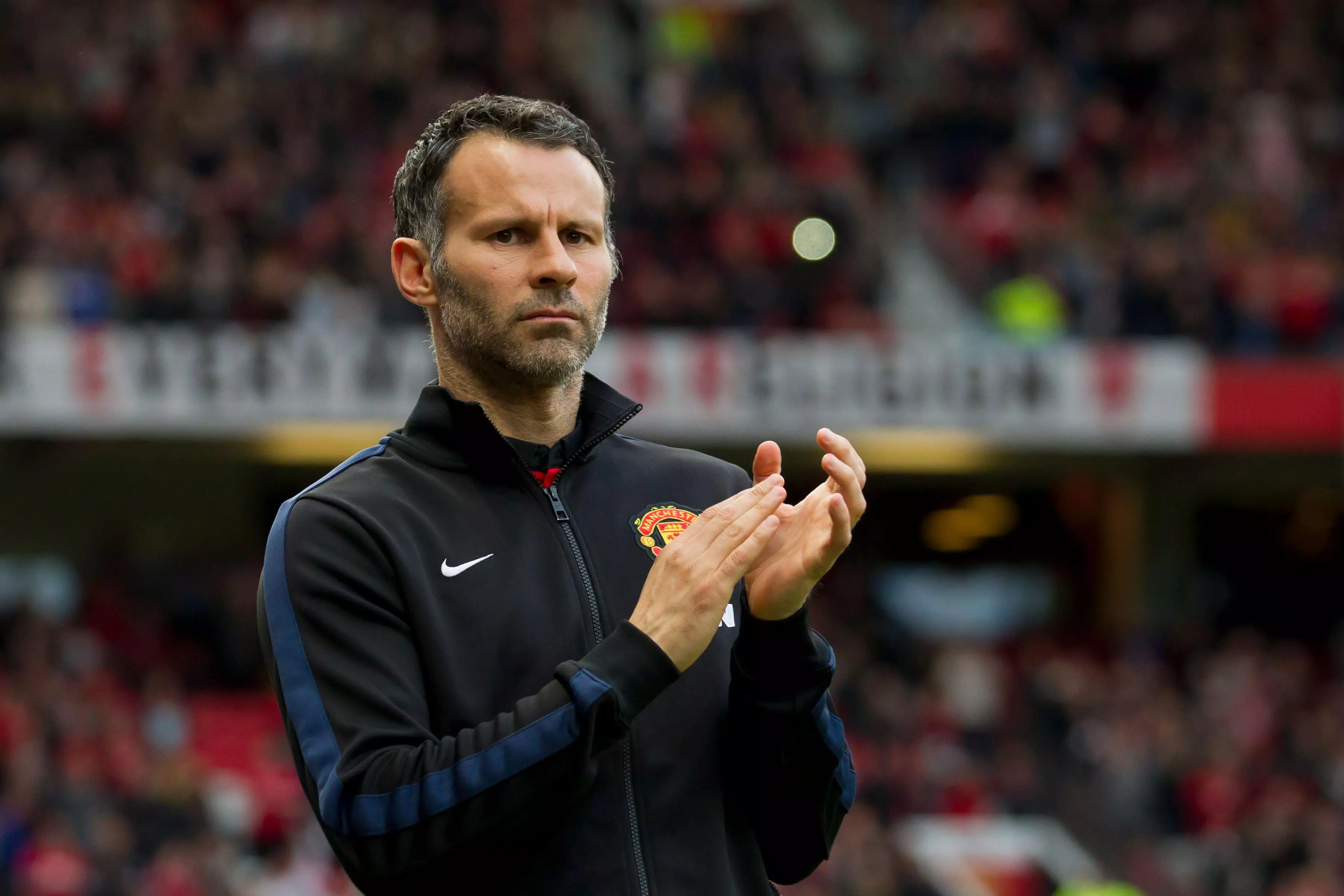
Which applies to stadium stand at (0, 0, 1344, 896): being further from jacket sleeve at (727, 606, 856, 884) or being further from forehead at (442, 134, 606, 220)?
forehead at (442, 134, 606, 220)

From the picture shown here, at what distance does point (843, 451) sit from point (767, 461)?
10 centimetres

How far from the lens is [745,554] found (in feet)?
7.03

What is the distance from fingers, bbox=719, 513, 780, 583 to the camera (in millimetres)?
2135

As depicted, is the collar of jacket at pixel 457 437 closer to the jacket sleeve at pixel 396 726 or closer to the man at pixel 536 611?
the man at pixel 536 611

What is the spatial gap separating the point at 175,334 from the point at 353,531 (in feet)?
35.0

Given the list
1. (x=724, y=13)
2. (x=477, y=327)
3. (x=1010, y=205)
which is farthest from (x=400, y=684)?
(x=724, y=13)

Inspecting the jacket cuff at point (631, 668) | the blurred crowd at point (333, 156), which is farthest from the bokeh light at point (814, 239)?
the jacket cuff at point (631, 668)

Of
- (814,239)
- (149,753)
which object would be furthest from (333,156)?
(149,753)

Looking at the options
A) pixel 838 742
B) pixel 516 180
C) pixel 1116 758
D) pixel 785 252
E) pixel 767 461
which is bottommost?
pixel 1116 758

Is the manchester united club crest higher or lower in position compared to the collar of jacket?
lower

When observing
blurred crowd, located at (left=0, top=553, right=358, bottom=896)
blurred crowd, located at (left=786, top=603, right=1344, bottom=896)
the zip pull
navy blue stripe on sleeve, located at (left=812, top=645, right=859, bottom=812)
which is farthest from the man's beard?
blurred crowd, located at (left=786, top=603, right=1344, bottom=896)

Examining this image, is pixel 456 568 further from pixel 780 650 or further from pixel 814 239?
pixel 814 239

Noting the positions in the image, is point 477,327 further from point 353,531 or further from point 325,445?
point 325,445

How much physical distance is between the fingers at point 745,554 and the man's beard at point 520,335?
13.8 inches
